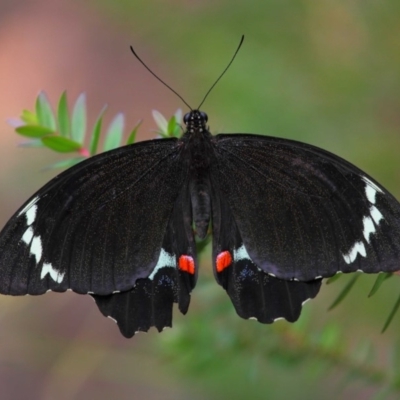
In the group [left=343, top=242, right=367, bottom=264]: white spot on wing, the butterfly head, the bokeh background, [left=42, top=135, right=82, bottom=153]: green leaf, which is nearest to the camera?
[left=343, top=242, right=367, bottom=264]: white spot on wing

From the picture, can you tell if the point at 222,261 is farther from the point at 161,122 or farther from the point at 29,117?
the point at 29,117

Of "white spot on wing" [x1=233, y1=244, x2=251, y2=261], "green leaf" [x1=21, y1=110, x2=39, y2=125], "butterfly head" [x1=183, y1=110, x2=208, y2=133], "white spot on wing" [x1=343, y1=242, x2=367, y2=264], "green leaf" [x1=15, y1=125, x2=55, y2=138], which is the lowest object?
"white spot on wing" [x1=343, y1=242, x2=367, y2=264]

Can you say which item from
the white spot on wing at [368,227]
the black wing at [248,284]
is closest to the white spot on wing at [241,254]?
the black wing at [248,284]

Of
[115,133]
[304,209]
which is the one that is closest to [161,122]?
[115,133]

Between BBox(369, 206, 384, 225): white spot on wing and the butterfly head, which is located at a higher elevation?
the butterfly head

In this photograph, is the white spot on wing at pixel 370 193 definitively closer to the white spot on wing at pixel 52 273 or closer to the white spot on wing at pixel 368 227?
the white spot on wing at pixel 368 227

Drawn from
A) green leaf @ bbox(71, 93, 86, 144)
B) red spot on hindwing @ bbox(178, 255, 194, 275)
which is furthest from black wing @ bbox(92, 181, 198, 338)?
green leaf @ bbox(71, 93, 86, 144)

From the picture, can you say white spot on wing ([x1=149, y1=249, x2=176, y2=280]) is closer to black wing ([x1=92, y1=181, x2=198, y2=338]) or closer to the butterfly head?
black wing ([x1=92, y1=181, x2=198, y2=338])
